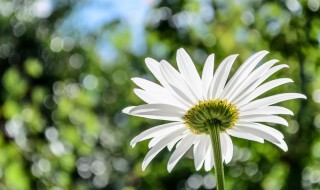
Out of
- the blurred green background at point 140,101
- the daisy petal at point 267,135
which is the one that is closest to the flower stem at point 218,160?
the daisy petal at point 267,135

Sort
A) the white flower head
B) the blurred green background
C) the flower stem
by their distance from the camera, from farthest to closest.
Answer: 1. the blurred green background
2. the white flower head
3. the flower stem

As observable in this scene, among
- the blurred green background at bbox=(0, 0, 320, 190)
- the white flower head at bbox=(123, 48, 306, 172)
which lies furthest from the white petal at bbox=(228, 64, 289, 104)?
the blurred green background at bbox=(0, 0, 320, 190)

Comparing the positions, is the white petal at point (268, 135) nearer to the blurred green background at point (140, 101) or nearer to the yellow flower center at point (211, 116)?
the yellow flower center at point (211, 116)

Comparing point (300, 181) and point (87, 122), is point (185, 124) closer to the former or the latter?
point (300, 181)

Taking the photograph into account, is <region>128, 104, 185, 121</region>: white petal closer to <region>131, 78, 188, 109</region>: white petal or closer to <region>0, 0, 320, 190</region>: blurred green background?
<region>131, 78, 188, 109</region>: white petal

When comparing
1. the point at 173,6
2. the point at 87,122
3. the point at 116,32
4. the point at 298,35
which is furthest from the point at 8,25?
the point at 298,35

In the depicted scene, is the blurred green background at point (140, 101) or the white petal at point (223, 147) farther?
the blurred green background at point (140, 101)
